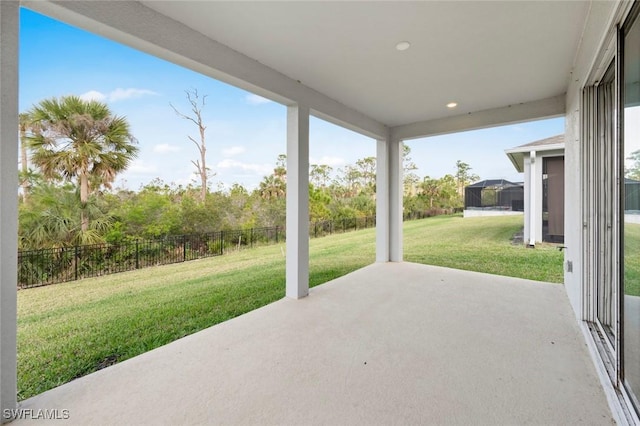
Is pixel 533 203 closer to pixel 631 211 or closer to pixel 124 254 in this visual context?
pixel 631 211

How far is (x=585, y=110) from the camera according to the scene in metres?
2.42

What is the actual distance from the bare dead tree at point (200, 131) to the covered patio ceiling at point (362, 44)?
1.95 meters

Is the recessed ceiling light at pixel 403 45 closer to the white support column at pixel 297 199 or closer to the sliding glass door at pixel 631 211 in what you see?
the white support column at pixel 297 199

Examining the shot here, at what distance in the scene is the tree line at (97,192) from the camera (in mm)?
2855

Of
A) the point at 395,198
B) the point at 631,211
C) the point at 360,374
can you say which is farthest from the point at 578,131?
the point at 360,374

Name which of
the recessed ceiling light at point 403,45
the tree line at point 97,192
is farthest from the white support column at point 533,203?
the tree line at point 97,192

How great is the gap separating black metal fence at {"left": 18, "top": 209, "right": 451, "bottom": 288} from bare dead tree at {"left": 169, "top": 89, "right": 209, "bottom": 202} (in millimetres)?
791

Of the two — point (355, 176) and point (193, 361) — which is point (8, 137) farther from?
point (355, 176)

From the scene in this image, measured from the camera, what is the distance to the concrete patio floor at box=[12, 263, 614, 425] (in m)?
1.46

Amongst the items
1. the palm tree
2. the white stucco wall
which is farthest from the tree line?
the white stucco wall

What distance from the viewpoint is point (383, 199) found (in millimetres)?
5070

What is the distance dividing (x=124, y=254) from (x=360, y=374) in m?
3.41

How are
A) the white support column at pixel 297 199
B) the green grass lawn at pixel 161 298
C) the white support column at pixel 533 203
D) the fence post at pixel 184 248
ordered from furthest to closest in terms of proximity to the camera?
the white support column at pixel 533 203, the fence post at pixel 184 248, the white support column at pixel 297 199, the green grass lawn at pixel 161 298

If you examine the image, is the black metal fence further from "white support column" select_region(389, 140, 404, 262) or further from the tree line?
"white support column" select_region(389, 140, 404, 262)
